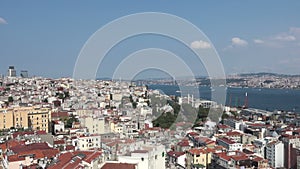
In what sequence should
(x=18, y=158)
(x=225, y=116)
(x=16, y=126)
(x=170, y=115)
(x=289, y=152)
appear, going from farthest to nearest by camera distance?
(x=225, y=116) → (x=170, y=115) → (x=16, y=126) → (x=289, y=152) → (x=18, y=158)

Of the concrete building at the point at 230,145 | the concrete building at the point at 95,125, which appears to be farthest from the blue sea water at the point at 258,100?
the concrete building at the point at 230,145

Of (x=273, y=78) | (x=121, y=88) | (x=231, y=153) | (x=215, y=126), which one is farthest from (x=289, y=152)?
(x=273, y=78)

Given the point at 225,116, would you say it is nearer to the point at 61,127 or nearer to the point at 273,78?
the point at 61,127

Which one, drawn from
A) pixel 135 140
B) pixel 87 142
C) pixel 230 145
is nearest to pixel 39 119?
pixel 87 142

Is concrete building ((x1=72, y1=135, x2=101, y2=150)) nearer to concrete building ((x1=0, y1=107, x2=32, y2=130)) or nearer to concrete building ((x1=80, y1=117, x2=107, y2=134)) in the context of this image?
concrete building ((x1=80, y1=117, x2=107, y2=134))

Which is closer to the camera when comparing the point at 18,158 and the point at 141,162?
the point at 141,162

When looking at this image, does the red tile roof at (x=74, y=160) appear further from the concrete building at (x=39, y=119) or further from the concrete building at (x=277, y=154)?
the concrete building at (x=39, y=119)

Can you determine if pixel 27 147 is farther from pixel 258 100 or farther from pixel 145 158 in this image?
pixel 258 100

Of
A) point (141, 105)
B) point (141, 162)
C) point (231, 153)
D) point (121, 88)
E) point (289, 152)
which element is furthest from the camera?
point (121, 88)
